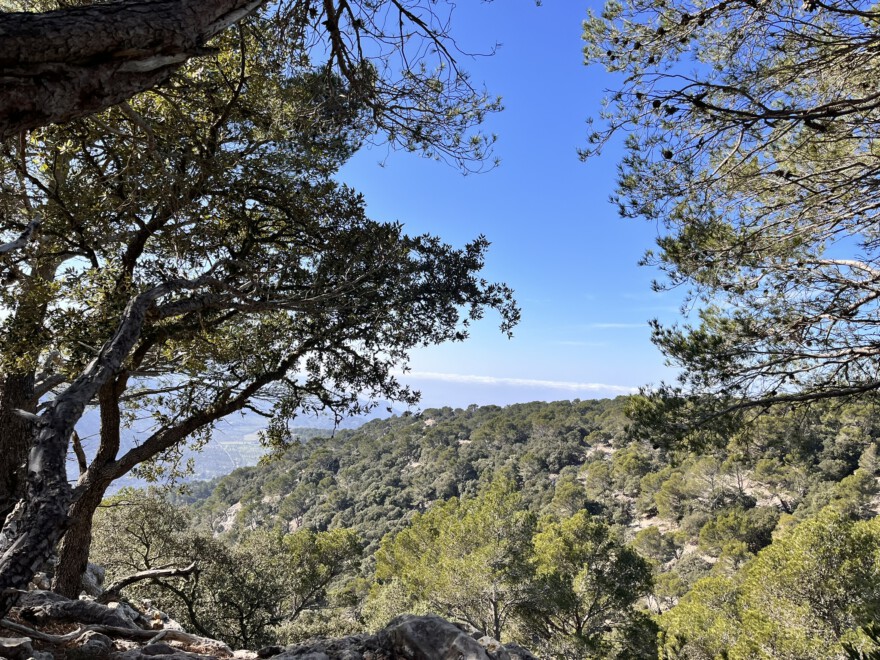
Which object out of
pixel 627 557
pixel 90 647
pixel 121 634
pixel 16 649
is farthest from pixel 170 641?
pixel 627 557

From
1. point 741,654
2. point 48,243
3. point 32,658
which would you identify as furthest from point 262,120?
point 741,654

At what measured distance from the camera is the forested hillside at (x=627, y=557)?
32.9 feet

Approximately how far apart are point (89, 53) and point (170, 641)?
553 cm

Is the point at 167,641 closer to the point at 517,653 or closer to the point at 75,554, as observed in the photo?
the point at 75,554

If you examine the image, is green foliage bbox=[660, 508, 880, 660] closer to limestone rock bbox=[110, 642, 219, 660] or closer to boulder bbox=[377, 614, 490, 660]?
boulder bbox=[377, 614, 490, 660]

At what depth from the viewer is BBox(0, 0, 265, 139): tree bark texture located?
4.43ft

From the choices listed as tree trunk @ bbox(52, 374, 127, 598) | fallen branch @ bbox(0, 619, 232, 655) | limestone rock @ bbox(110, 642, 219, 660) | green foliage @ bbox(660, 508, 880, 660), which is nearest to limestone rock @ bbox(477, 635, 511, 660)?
limestone rock @ bbox(110, 642, 219, 660)

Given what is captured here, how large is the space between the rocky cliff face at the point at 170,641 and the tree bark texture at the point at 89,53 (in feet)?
12.6

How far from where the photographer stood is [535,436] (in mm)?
64062

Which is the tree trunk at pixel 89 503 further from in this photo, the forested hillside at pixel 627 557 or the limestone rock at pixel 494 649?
the limestone rock at pixel 494 649

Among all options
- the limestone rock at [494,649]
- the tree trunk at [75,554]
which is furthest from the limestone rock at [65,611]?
the limestone rock at [494,649]

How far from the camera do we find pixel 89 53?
1.50 meters

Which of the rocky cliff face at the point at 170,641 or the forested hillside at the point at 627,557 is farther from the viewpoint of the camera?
the forested hillside at the point at 627,557

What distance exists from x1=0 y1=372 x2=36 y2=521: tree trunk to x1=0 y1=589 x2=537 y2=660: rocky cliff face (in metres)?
1.10
